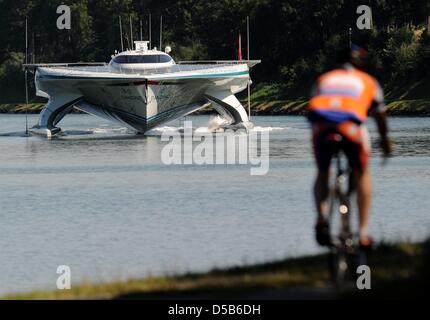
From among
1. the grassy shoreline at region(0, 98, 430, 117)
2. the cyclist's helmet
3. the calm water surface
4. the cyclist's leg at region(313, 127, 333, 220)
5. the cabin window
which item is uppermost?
the cyclist's helmet

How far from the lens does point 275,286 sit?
1446 centimetres

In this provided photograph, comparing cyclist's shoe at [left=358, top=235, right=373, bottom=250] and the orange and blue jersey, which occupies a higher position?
the orange and blue jersey

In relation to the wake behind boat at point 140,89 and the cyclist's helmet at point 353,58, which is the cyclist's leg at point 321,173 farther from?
the wake behind boat at point 140,89

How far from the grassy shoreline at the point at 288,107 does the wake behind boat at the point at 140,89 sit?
7.55 metres

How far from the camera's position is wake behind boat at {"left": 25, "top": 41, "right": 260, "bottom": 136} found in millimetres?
73312

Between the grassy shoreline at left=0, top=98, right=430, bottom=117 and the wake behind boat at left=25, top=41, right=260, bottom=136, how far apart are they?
755 cm

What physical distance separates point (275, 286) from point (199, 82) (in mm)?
61080

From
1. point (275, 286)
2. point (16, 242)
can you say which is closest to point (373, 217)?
point (16, 242)

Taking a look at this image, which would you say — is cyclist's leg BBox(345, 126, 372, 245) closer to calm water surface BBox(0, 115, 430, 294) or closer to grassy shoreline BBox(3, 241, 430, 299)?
grassy shoreline BBox(3, 241, 430, 299)

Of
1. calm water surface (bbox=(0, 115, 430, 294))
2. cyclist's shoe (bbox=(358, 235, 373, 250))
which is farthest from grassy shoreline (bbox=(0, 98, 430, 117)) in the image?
cyclist's shoe (bbox=(358, 235, 373, 250))

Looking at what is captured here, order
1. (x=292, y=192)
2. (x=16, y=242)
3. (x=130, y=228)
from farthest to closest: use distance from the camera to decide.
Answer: (x=292, y=192)
(x=130, y=228)
(x=16, y=242)

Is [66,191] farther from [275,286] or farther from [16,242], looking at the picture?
[275,286]

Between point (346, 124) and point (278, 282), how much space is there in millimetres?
2356

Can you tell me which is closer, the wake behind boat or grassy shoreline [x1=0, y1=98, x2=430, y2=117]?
the wake behind boat
